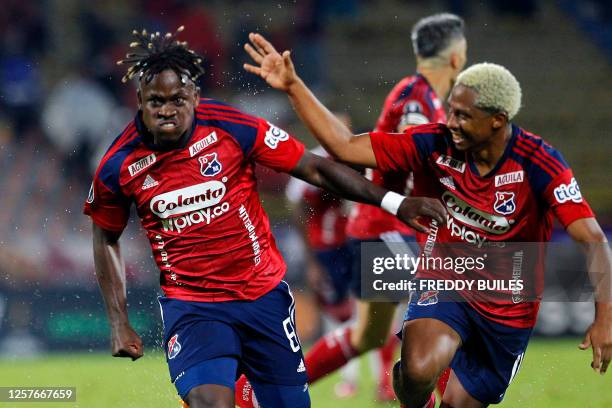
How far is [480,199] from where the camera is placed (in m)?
5.20

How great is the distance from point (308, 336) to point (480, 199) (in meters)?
6.28

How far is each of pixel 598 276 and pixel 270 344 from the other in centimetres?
166

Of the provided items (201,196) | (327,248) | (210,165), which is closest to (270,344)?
(201,196)

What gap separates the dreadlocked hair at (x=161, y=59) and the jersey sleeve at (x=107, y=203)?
1.65 feet

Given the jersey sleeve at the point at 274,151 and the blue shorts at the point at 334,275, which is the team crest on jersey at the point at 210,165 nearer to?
the jersey sleeve at the point at 274,151

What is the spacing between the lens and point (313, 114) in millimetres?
5273

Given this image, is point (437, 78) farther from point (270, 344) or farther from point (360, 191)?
point (270, 344)

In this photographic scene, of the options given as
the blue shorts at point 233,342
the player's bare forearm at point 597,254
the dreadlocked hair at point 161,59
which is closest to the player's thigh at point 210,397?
the blue shorts at point 233,342

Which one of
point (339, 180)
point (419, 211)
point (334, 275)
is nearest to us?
point (419, 211)

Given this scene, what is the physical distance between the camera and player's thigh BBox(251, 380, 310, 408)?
17.0ft

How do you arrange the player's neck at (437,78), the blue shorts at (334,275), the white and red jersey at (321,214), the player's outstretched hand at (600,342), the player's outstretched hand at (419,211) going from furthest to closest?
the blue shorts at (334,275) → the white and red jersey at (321,214) → the player's neck at (437,78) → the player's outstretched hand at (419,211) → the player's outstretched hand at (600,342)

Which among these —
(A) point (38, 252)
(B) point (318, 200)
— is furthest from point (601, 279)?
(A) point (38, 252)

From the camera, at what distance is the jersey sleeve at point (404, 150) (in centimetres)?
530

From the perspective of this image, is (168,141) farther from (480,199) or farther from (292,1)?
(292,1)
